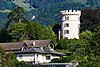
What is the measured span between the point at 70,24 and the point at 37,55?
14.3m

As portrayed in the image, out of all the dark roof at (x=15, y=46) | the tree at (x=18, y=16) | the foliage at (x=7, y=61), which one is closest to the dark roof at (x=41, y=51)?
the dark roof at (x=15, y=46)

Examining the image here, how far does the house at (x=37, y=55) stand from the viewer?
75.2m

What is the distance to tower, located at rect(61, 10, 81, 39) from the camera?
3435 inches

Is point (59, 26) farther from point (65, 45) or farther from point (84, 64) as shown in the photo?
Result: point (84, 64)

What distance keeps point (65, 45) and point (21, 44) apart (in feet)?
18.4

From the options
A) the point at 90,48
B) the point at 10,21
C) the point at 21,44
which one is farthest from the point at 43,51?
the point at 90,48

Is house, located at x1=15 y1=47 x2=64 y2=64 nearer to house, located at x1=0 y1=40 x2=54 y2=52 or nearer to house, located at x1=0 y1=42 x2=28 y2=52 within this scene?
house, located at x1=0 y1=42 x2=28 y2=52

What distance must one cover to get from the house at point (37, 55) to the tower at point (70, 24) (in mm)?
10561

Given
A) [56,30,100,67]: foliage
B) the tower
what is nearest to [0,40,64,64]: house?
[56,30,100,67]: foliage

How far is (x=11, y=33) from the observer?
269ft

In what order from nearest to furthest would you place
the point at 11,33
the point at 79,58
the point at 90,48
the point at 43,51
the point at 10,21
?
the point at 90,48 < the point at 79,58 < the point at 43,51 < the point at 11,33 < the point at 10,21

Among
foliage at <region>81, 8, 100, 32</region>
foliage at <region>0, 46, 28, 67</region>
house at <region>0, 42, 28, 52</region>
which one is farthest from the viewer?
foliage at <region>81, 8, 100, 32</region>

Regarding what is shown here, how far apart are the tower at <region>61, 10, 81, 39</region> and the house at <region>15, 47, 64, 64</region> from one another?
34.7ft

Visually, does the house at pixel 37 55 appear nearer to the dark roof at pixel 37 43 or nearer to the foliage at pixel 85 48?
the dark roof at pixel 37 43
